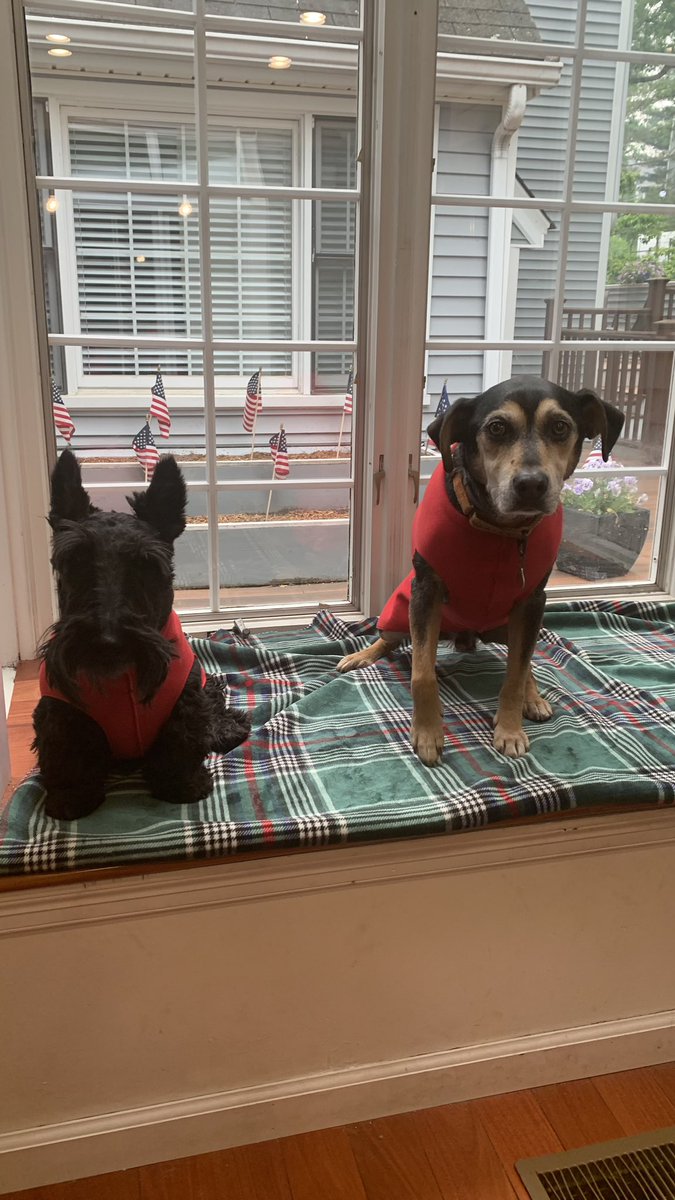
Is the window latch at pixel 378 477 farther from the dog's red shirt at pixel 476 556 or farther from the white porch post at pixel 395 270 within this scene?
the dog's red shirt at pixel 476 556

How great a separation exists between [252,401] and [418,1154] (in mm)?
1544

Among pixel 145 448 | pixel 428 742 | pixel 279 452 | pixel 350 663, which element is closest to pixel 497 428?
pixel 428 742

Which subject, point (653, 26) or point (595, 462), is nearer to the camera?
point (653, 26)

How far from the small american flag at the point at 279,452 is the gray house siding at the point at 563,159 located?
626mm

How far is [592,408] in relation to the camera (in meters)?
1.49

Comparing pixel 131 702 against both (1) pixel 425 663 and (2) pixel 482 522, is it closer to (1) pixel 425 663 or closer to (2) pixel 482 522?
(1) pixel 425 663

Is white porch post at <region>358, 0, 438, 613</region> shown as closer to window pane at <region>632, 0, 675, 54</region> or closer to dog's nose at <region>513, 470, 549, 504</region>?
window pane at <region>632, 0, 675, 54</region>

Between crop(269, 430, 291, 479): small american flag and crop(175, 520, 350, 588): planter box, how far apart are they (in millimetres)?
132

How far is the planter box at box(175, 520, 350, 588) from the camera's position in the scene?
6.88 ft

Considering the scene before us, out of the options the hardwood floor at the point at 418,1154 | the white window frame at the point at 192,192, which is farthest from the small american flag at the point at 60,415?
the hardwood floor at the point at 418,1154

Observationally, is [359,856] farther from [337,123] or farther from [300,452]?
[337,123]

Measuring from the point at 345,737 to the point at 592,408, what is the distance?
0.74 m

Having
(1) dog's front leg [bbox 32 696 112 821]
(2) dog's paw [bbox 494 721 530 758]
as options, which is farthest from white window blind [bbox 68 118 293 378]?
(2) dog's paw [bbox 494 721 530 758]

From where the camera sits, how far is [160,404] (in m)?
1.95
